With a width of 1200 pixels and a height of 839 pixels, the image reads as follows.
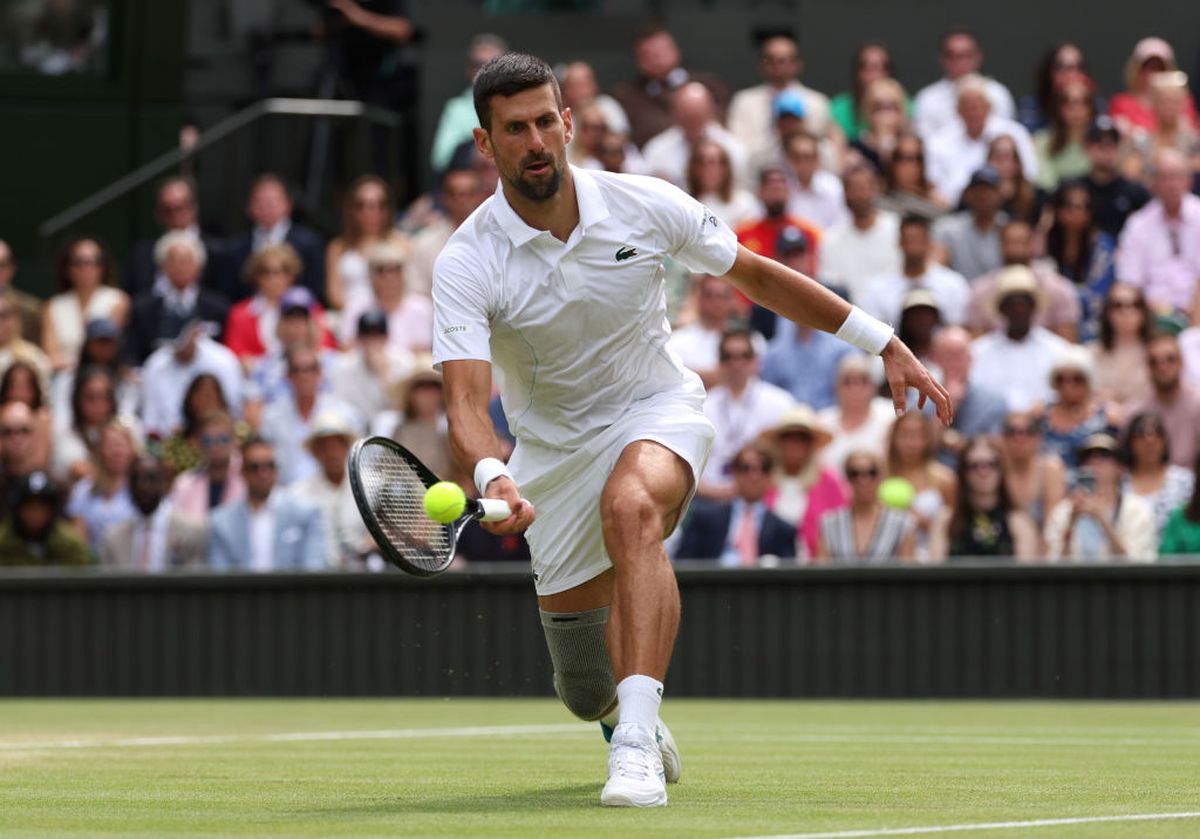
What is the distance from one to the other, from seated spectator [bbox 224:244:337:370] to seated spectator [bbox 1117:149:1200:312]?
5.11 meters

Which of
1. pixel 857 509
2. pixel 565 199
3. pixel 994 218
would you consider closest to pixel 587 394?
pixel 565 199

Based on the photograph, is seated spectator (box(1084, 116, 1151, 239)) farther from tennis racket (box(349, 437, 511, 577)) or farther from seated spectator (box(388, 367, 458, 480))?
tennis racket (box(349, 437, 511, 577))

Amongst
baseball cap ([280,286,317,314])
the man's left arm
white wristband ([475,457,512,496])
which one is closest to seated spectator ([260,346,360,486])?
baseball cap ([280,286,317,314])

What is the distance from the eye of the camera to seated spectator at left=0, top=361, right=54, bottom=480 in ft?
48.0

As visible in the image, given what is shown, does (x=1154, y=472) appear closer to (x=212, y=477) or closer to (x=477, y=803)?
(x=212, y=477)

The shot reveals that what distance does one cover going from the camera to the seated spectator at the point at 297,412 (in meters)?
14.3

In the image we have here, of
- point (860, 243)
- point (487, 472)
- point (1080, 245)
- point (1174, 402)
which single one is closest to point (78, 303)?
point (860, 243)

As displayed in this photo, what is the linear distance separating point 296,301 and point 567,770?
7930 millimetres

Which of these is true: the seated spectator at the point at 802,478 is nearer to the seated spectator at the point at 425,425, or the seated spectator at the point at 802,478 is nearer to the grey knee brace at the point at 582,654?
the seated spectator at the point at 425,425

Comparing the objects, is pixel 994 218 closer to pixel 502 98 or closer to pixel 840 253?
pixel 840 253

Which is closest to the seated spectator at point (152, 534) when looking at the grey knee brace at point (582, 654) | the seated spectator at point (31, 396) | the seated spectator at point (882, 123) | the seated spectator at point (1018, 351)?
the seated spectator at point (31, 396)

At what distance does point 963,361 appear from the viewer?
13414mm

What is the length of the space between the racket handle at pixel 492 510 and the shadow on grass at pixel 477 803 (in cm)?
76

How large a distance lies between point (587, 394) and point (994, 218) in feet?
27.7
